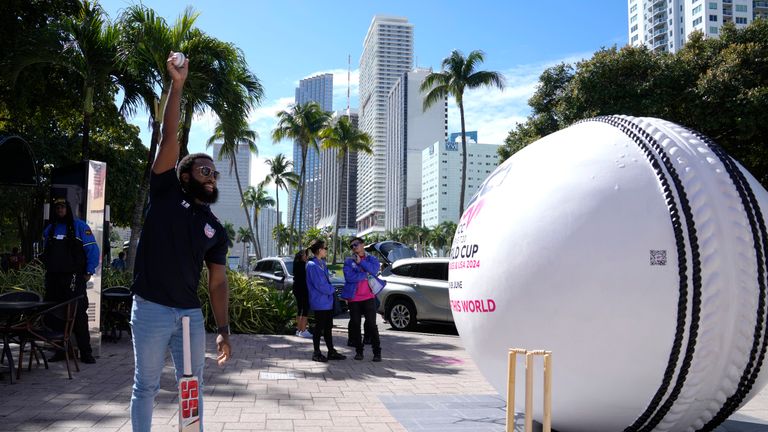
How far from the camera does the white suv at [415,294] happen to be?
13.4 m

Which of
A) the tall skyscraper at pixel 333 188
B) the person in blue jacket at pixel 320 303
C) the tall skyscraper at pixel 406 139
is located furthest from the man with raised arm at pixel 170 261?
the tall skyscraper at pixel 406 139

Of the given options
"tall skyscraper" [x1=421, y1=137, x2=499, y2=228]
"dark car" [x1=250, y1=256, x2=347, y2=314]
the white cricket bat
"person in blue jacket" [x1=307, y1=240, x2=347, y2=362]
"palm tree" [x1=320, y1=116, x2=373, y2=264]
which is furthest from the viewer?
"tall skyscraper" [x1=421, y1=137, x2=499, y2=228]

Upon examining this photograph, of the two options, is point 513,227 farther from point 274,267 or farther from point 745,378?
point 274,267

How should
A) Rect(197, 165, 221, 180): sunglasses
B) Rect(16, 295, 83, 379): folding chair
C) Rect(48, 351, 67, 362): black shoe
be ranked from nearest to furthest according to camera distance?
Rect(197, 165, 221, 180): sunglasses < Rect(16, 295, 83, 379): folding chair < Rect(48, 351, 67, 362): black shoe

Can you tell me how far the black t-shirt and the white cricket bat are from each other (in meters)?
0.32

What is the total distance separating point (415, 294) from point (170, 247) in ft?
34.9

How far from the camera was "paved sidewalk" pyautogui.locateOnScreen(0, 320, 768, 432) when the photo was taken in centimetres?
503

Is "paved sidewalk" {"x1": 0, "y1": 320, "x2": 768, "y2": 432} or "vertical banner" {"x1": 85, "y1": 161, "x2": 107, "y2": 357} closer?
"paved sidewalk" {"x1": 0, "y1": 320, "x2": 768, "y2": 432}

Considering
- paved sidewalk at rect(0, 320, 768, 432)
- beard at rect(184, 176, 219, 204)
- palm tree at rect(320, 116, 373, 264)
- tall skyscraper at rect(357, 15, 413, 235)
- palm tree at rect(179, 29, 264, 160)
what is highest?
tall skyscraper at rect(357, 15, 413, 235)

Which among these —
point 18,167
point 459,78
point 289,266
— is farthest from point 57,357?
point 459,78

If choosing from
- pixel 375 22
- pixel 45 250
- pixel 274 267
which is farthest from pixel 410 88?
pixel 45 250

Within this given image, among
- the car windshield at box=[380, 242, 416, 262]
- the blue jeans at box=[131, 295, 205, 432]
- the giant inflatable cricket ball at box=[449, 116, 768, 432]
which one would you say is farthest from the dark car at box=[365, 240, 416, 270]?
the blue jeans at box=[131, 295, 205, 432]

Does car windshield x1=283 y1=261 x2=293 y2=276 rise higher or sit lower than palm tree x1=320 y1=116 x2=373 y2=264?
lower

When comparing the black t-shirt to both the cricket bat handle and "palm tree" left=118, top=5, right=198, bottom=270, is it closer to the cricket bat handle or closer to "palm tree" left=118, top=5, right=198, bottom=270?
the cricket bat handle
